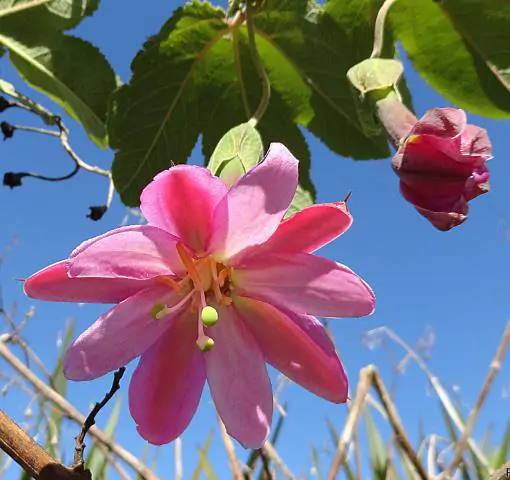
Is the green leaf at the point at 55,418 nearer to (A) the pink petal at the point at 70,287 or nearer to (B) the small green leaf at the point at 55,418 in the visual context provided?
(B) the small green leaf at the point at 55,418

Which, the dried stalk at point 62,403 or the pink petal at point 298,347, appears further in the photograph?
the dried stalk at point 62,403

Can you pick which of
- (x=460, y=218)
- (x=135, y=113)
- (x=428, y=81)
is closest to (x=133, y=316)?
(x=460, y=218)

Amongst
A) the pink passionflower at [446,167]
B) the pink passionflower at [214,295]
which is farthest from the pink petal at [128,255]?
the pink passionflower at [446,167]

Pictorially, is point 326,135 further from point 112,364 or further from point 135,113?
point 112,364

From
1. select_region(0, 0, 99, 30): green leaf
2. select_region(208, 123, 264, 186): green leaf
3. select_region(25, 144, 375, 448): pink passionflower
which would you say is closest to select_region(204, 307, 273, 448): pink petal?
select_region(25, 144, 375, 448): pink passionflower

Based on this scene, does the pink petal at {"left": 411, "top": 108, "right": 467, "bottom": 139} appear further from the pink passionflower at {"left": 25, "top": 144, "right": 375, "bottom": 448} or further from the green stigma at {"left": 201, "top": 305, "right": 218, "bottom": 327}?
the green stigma at {"left": 201, "top": 305, "right": 218, "bottom": 327}

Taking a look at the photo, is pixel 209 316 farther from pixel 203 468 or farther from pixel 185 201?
pixel 203 468
